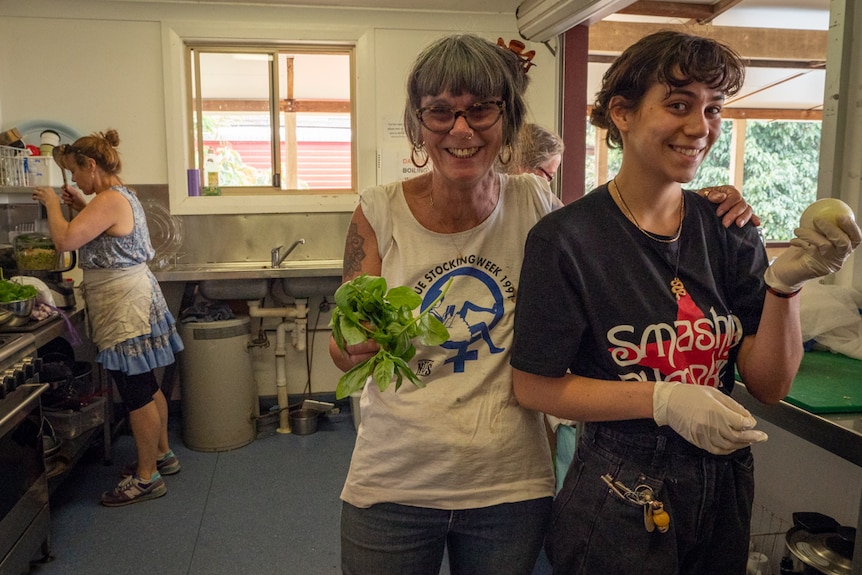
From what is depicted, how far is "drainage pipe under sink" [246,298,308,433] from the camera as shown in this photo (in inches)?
142

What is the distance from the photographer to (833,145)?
5.83ft

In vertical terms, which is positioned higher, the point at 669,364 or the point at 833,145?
the point at 833,145

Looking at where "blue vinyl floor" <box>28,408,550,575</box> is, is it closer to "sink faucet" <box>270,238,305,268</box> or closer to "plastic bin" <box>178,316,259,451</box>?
"plastic bin" <box>178,316,259,451</box>

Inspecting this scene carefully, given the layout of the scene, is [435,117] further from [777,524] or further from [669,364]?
[777,524]

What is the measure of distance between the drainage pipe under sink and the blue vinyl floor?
207 millimetres

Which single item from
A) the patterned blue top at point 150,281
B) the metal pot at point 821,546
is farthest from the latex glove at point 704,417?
the patterned blue top at point 150,281

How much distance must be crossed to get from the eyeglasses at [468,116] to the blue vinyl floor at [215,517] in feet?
5.79

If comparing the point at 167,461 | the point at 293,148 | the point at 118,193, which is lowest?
the point at 167,461

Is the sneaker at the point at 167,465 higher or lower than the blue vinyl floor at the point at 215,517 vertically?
higher

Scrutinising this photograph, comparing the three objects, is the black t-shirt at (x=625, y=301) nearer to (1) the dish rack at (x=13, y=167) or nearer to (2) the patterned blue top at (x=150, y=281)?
(2) the patterned blue top at (x=150, y=281)

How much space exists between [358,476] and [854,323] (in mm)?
1351

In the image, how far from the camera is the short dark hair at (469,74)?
1031 mm

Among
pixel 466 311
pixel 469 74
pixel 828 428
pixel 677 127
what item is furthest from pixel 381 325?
pixel 828 428

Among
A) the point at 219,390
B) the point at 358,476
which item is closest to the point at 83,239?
the point at 219,390
